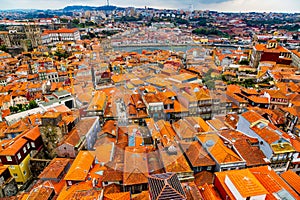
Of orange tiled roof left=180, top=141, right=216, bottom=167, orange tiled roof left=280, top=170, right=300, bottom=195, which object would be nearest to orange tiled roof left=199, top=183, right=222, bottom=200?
orange tiled roof left=180, top=141, right=216, bottom=167

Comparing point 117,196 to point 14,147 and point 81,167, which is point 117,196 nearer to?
point 81,167

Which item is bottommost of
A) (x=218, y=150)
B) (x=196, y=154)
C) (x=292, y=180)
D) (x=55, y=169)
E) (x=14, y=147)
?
(x=55, y=169)

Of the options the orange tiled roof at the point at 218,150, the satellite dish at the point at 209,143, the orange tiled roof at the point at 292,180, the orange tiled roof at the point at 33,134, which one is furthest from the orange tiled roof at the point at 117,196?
the orange tiled roof at the point at 292,180

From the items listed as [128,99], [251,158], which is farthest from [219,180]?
[128,99]

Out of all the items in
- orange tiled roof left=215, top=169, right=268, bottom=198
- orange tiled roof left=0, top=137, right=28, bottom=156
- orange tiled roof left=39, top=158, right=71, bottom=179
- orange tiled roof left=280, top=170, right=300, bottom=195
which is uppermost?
orange tiled roof left=215, top=169, right=268, bottom=198

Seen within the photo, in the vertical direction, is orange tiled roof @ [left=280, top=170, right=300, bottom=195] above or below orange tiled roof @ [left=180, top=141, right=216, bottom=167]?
below

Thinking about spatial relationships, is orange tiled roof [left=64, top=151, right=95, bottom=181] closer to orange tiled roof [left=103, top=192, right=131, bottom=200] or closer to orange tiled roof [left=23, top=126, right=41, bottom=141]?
orange tiled roof [left=103, top=192, right=131, bottom=200]

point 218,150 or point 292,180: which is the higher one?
point 218,150

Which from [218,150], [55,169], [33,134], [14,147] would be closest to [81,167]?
[55,169]

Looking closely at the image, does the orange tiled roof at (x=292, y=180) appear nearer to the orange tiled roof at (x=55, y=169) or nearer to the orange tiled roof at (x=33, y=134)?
the orange tiled roof at (x=55, y=169)

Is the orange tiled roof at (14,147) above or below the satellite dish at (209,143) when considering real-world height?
below

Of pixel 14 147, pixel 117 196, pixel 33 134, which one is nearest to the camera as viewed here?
pixel 117 196
